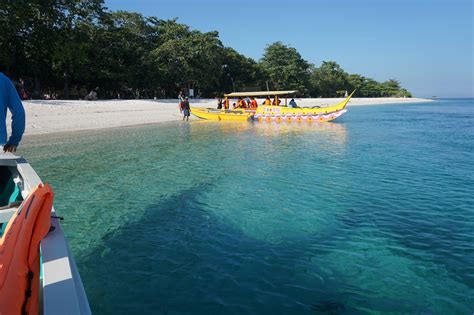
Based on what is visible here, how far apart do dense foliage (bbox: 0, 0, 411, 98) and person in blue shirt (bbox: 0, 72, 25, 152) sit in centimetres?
2969

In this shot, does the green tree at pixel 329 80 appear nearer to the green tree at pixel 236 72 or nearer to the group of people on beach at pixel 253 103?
the green tree at pixel 236 72

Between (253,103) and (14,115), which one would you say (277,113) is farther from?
(14,115)

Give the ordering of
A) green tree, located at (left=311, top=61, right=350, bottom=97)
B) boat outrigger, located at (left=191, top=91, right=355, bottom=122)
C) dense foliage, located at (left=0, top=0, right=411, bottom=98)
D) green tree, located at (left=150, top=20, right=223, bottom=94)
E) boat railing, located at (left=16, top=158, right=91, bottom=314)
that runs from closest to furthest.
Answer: boat railing, located at (left=16, top=158, right=91, bottom=314) < boat outrigger, located at (left=191, top=91, right=355, bottom=122) < dense foliage, located at (left=0, top=0, right=411, bottom=98) < green tree, located at (left=150, top=20, right=223, bottom=94) < green tree, located at (left=311, top=61, right=350, bottom=97)

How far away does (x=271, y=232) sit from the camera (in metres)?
6.25

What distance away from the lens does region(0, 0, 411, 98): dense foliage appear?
3184 cm

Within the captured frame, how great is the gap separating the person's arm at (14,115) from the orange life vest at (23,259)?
217 centimetres

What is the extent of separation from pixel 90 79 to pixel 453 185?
41032 mm

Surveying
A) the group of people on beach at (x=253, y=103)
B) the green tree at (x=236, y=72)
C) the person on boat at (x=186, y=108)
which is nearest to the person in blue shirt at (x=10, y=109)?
the group of people on beach at (x=253, y=103)

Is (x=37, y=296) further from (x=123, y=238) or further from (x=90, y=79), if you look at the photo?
(x=90, y=79)

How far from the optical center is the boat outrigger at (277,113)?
26.7 metres

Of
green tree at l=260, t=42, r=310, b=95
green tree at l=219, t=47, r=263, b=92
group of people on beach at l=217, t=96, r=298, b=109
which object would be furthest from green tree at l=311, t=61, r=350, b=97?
group of people on beach at l=217, t=96, r=298, b=109

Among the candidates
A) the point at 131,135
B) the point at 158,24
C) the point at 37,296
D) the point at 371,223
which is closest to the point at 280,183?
the point at 371,223

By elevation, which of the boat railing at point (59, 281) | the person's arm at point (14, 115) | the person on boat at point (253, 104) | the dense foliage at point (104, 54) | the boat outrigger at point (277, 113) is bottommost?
the boat railing at point (59, 281)

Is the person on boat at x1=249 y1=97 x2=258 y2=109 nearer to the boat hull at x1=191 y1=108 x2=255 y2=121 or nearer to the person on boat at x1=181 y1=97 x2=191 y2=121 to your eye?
the boat hull at x1=191 y1=108 x2=255 y2=121
